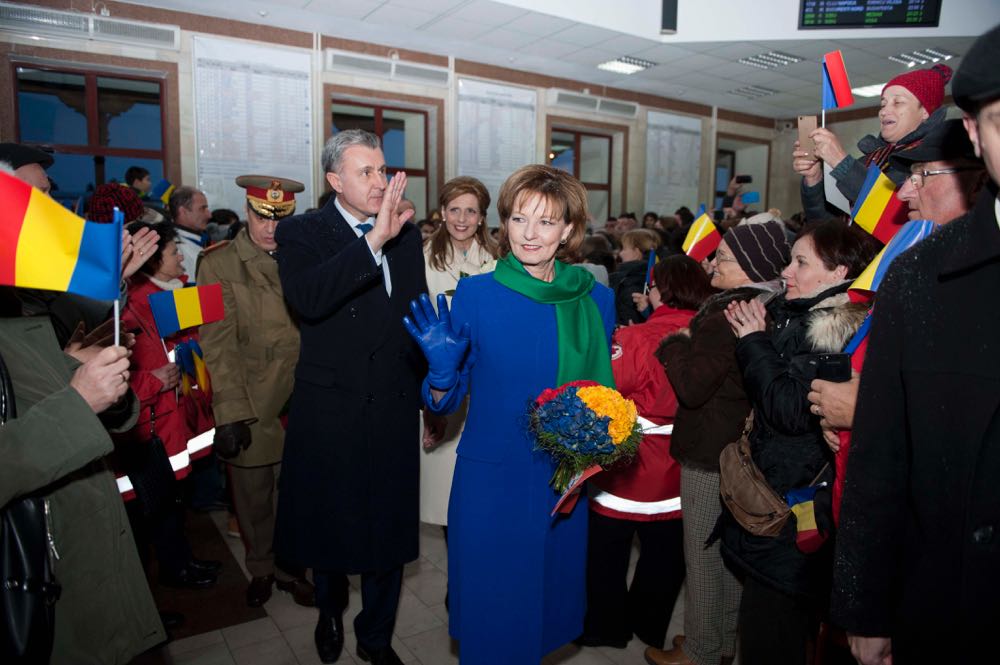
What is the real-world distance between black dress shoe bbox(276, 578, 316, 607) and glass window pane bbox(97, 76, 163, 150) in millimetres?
6513

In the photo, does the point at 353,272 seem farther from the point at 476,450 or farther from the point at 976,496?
the point at 976,496

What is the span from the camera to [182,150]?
746cm

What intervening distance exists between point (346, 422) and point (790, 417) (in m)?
1.48

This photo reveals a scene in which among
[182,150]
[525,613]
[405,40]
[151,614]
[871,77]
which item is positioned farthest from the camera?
[871,77]

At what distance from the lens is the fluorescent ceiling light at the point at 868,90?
1041 cm

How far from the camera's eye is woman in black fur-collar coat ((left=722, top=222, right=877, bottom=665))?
6.06 ft

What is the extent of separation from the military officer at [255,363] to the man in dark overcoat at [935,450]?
2.45 m

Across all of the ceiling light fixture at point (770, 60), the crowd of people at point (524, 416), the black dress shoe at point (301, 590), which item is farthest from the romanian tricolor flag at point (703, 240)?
the ceiling light fixture at point (770, 60)

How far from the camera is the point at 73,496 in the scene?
1523 millimetres

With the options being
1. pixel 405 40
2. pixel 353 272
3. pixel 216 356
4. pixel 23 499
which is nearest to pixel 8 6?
pixel 405 40

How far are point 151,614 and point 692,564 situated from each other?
1891 millimetres

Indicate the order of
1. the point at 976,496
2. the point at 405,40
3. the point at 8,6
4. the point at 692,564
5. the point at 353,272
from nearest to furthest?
the point at 976,496 → the point at 353,272 → the point at 692,564 → the point at 8,6 → the point at 405,40

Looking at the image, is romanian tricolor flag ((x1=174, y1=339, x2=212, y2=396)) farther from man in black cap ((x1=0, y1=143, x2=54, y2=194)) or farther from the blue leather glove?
the blue leather glove

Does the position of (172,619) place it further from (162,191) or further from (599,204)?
(599,204)
